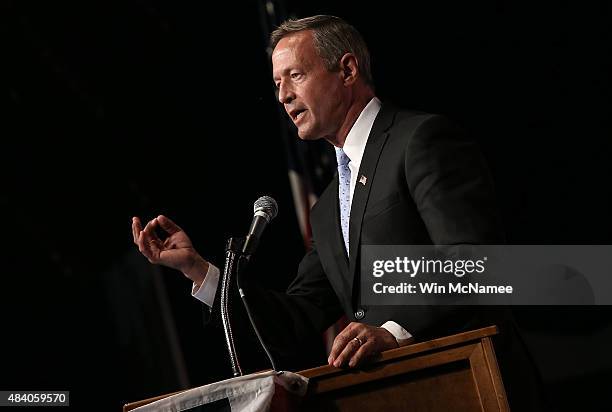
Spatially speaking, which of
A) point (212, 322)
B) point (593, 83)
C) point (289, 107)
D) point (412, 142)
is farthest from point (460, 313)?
point (593, 83)

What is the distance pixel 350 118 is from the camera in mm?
2141

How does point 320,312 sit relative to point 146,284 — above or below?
above

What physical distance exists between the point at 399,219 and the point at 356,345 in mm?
458

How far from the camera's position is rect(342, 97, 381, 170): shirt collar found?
208 cm

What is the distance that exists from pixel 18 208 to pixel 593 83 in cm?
281

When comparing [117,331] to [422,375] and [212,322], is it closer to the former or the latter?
[212,322]

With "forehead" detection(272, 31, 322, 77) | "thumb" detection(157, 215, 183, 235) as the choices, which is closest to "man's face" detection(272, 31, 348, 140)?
"forehead" detection(272, 31, 322, 77)

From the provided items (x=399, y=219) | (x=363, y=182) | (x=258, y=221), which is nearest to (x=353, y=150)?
(x=363, y=182)

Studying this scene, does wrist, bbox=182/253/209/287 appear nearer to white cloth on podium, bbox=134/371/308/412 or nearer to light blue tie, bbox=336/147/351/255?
light blue tie, bbox=336/147/351/255

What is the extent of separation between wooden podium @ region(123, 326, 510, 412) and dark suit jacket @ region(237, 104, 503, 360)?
22 centimetres

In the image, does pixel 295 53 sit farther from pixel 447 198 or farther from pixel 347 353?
pixel 347 353

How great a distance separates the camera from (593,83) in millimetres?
3203

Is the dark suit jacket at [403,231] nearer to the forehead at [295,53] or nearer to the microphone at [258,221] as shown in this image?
the microphone at [258,221]

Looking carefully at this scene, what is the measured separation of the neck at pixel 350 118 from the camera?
7.00 ft
